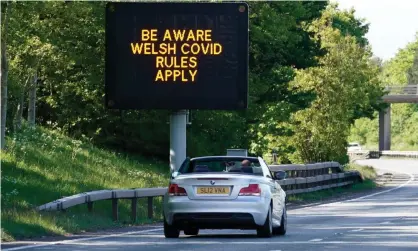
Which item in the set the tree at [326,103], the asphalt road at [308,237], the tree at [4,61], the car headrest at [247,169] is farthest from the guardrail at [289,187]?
the tree at [4,61]

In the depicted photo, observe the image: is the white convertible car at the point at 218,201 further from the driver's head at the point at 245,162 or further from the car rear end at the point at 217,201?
the driver's head at the point at 245,162

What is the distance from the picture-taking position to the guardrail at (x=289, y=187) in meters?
24.1

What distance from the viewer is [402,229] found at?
24.1 m

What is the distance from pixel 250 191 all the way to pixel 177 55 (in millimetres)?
8358

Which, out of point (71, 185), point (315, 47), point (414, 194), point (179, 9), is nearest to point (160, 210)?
point (71, 185)

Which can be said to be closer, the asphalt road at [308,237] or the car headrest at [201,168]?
the asphalt road at [308,237]

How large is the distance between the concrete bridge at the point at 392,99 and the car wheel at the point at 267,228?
9673 centimetres

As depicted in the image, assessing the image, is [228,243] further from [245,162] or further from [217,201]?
[245,162]

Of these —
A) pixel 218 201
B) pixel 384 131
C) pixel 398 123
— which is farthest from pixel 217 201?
pixel 398 123

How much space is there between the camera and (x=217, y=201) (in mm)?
20953

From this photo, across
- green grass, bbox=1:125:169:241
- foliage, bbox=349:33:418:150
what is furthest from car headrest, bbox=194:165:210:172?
foliage, bbox=349:33:418:150

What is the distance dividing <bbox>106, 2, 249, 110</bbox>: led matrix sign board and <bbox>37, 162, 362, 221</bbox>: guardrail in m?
2.51

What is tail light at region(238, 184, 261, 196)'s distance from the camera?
21016 mm

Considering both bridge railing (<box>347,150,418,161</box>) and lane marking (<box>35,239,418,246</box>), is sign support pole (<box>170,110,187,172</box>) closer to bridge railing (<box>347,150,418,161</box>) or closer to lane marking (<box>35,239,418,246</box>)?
lane marking (<box>35,239,418,246</box>)
